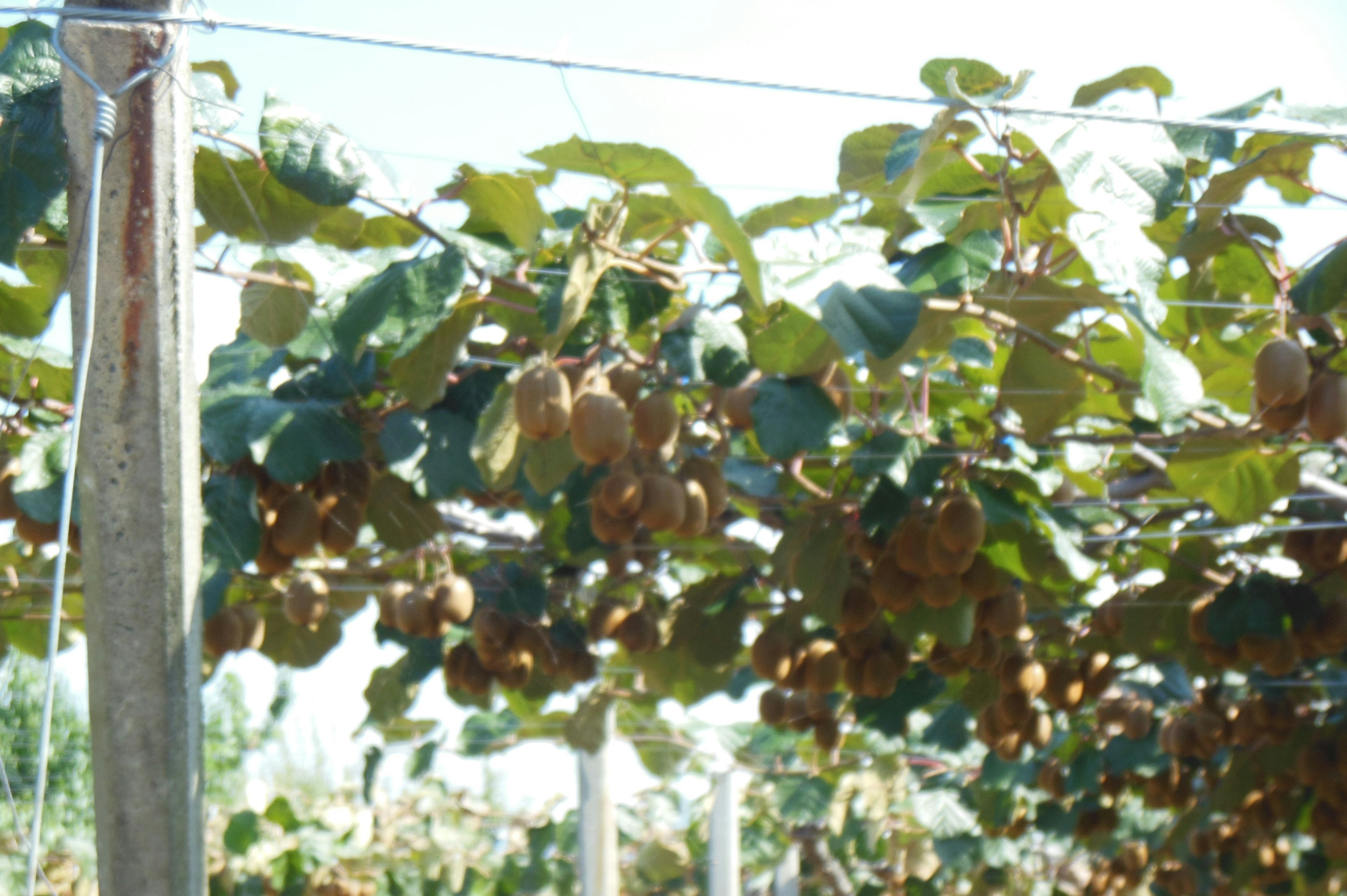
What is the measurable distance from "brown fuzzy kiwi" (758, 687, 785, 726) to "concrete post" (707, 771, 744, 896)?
6.61ft

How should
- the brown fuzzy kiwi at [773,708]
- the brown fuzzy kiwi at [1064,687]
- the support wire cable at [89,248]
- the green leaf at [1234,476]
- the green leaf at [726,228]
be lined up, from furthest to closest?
the brown fuzzy kiwi at [773,708]
the brown fuzzy kiwi at [1064,687]
the green leaf at [1234,476]
the green leaf at [726,228]
the support wire cable at [89,248]

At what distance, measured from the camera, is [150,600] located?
171 centimetres

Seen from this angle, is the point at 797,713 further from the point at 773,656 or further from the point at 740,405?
the point at 740,405

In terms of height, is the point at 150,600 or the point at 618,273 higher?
the point at 618,273

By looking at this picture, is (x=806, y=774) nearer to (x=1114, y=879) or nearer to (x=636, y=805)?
(x=636, y=805)

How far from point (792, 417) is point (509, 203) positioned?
57 cm

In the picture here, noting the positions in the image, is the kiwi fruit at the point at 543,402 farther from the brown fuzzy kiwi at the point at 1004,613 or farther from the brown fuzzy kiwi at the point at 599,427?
the brown fuzzy kiwi at the point at 1004,613

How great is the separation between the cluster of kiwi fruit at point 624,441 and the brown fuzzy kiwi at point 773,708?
135cm

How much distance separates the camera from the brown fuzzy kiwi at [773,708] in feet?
12.6

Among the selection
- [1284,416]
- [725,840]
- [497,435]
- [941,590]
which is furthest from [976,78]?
[725,840]

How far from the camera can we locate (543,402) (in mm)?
2131

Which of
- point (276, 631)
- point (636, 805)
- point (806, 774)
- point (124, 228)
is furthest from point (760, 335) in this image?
point (636, 805)

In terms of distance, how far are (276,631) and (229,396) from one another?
1.24 meters

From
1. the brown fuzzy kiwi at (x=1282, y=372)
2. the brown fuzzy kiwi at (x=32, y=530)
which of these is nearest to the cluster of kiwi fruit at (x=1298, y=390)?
the brown fuzzy kiwi at (x=1282, y=372)
